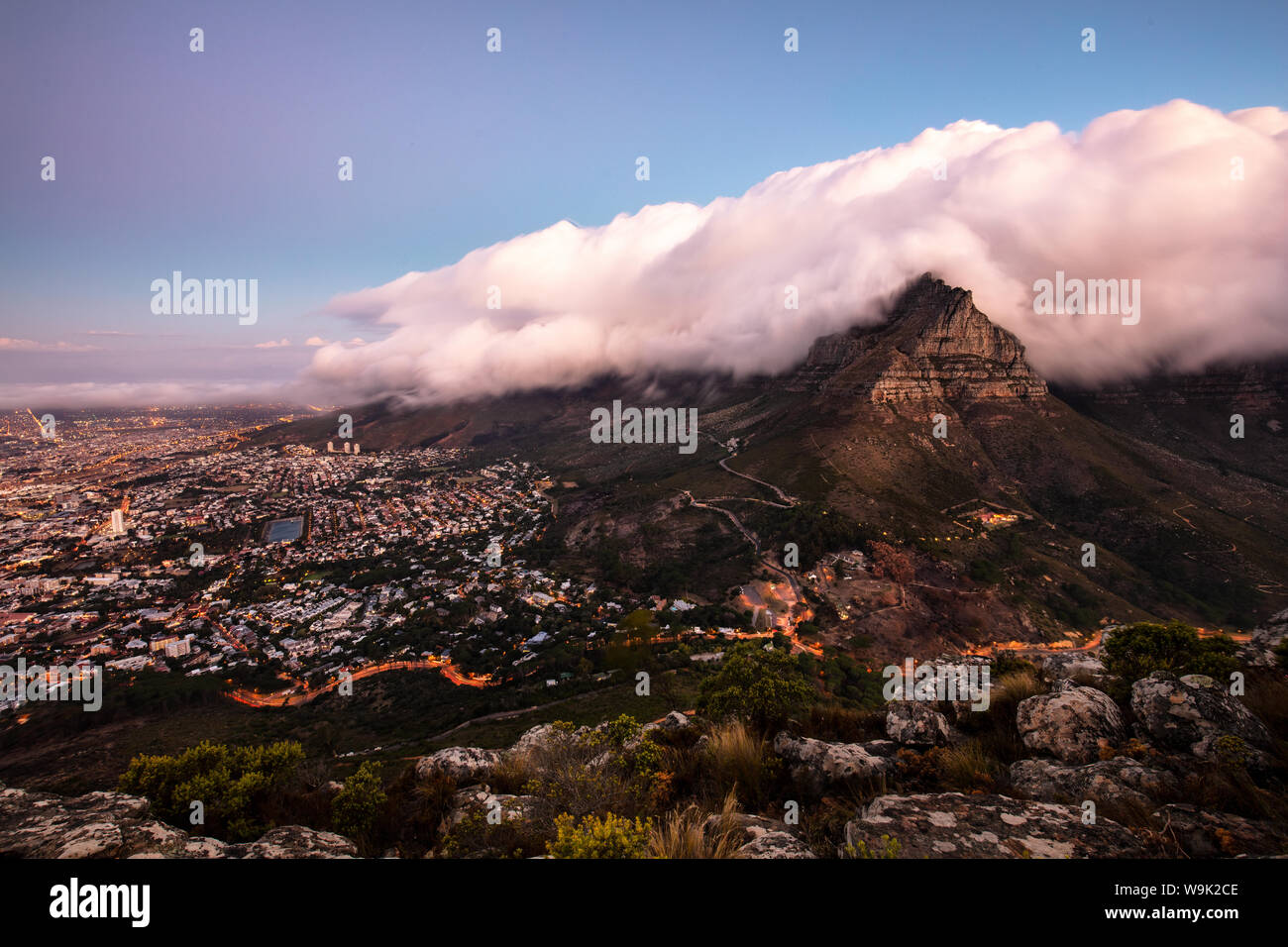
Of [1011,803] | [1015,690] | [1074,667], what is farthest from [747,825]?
[1074,667]

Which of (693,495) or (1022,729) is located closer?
(1022,729)

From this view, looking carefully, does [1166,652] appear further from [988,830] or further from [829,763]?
[988,830]

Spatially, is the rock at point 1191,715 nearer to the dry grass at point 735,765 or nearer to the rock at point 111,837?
the dry grass at point 735,765

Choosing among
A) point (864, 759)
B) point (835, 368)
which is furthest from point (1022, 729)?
point (835, 368)

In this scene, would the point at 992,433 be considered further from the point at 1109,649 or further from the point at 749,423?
the point at 1109,649

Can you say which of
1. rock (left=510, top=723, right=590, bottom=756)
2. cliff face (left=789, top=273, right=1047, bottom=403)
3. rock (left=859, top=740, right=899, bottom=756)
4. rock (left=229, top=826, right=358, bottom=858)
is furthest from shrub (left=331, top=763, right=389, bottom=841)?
cliff face (left=789, top=273, right=1047, bottom=403)

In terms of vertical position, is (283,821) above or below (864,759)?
below

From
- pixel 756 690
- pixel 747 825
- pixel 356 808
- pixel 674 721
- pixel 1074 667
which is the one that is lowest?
pixel 674 721
